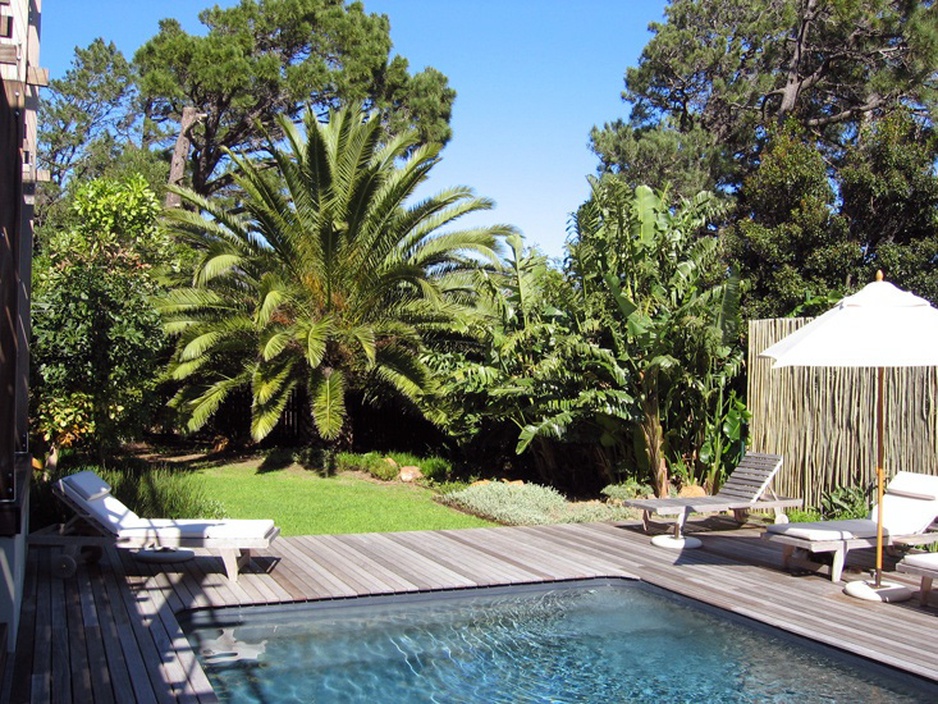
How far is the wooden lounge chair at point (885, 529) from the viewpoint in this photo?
7.96 metres

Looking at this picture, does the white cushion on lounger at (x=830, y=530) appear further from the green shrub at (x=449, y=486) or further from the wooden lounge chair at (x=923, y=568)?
the green shrub at (x=449, y=486)

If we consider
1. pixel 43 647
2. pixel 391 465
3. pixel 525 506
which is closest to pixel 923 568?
pixel 525 506

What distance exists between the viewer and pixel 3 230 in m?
5.32

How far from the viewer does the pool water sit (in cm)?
570

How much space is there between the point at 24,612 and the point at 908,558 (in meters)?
6.75

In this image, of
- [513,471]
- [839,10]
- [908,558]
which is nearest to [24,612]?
[908,558]

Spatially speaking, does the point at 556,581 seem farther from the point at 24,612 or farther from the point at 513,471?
the point at 513,471

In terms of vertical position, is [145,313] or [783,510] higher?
[145,313]

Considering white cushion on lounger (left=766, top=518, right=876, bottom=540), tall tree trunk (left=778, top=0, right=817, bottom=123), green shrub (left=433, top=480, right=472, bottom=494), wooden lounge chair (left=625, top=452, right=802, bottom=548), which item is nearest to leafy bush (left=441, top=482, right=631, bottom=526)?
green shrub (left=433, top=480, right=472, bottom=494)

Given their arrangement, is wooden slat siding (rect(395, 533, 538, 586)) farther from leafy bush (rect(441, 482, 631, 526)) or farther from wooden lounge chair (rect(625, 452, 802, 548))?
wooden lounge chair (rect(625, 452, 802, 548))

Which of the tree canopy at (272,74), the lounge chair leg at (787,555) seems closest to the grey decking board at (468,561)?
the lounge chair leg at (787,555)

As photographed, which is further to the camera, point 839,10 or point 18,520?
point 839,10

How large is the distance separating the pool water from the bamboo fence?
3611 mm

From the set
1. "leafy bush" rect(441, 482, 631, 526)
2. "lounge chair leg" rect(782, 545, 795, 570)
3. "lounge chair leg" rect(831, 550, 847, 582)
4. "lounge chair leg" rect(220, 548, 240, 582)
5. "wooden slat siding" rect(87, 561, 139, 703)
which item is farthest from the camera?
"leafy bush" rect(441, 482, 631, 526)
